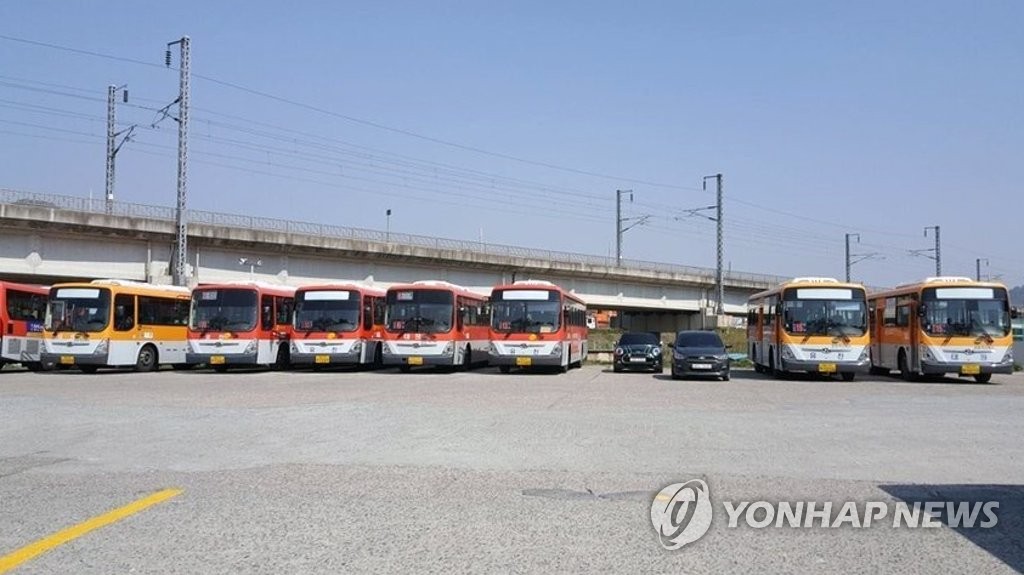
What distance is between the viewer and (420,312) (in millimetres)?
30516

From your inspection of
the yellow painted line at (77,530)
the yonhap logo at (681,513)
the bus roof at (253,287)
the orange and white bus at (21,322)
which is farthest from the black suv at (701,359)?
the orange and white bus at (21,322)

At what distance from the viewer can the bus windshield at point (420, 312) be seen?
99.9 ft

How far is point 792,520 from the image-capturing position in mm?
7410

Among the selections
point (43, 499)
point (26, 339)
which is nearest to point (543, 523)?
point (43, 499)

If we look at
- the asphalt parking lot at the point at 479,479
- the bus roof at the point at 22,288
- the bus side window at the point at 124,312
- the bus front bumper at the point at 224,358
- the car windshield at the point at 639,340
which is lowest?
the asphalt parking lot at the point at 479,479

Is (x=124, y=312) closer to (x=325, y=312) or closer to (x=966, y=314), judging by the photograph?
(x=325, y=312)

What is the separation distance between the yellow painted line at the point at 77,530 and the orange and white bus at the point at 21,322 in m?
24.9

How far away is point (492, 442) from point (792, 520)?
17.1 feet

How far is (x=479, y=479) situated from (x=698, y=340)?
20.7 m

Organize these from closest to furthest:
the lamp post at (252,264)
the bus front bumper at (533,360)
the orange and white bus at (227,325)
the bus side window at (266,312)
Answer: the bus front bumper at (533,360), the orange and white bus at (227,325), the bus side window at (266,312), the lamp post at (252,264)

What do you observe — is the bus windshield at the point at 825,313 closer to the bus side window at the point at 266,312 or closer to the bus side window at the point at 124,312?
the bus side window at the point at 266,312

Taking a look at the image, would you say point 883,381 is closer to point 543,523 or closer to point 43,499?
point 543,523

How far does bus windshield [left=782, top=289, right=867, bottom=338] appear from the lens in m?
26.9

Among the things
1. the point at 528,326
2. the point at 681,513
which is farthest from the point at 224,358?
the point at 681,513
